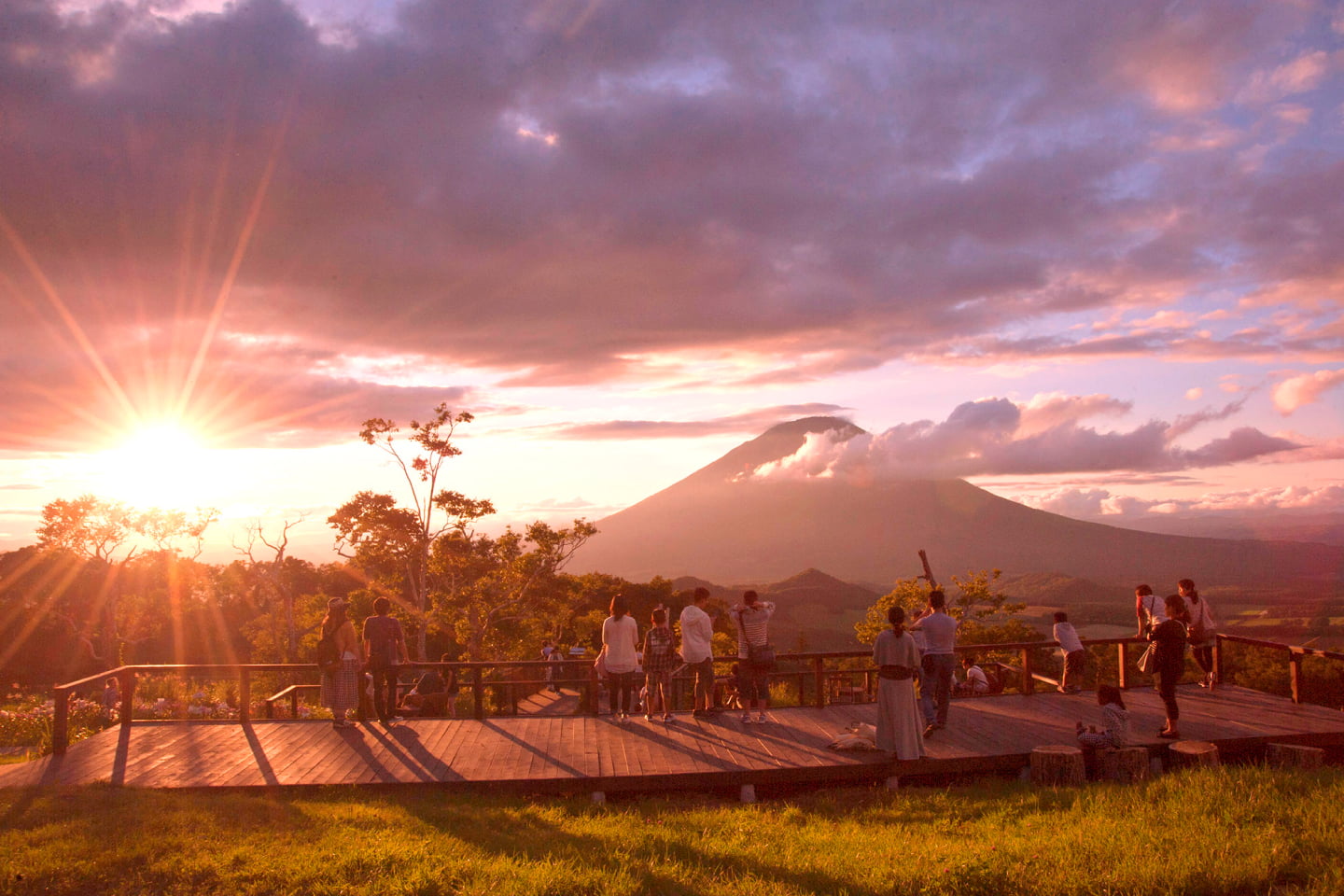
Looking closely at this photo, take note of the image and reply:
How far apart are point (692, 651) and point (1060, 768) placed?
12.9 ft

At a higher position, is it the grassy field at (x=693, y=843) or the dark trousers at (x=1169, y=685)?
the dark trousers at (x=1169, y=685)

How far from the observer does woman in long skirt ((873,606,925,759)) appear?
8383 millimetres

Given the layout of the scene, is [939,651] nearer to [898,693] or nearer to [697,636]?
[898,693]

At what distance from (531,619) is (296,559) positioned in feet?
80.4

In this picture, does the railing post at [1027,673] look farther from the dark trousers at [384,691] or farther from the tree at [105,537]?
the tree at [105,537]

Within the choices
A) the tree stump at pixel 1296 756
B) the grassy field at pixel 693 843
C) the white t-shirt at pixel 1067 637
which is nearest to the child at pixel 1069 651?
the white t-shirt at pixel 1067 637

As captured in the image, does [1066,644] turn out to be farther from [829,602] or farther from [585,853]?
[829,602]

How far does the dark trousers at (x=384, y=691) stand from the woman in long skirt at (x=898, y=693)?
5.80m

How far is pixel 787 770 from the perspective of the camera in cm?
834

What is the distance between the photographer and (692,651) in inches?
396

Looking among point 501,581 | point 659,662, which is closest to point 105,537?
point 501,581

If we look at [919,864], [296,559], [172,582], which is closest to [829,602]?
[296,559]

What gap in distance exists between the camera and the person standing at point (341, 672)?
10.3 meters

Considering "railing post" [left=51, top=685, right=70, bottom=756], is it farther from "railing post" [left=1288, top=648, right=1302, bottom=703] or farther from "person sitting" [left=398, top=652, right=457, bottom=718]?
"railing post" [left=1288, top=648, right=1302, bottom=703]
